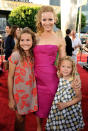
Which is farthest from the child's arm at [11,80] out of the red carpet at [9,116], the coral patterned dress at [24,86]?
the red carpet at [9,116]

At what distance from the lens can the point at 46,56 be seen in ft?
4.98

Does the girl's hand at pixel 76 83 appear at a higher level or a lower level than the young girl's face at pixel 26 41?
lower

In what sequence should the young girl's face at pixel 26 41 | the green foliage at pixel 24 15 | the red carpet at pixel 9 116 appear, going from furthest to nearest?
1. the green foliage at pixel 24 15
2. the red carpet at pixel 9 116
3. the young girl's face at pixel 26 41

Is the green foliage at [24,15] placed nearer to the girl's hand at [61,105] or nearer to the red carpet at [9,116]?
the red carpet at [9,116]

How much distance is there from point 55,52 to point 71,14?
6771 millimetres

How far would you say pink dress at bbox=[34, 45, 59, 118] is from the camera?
1.52m

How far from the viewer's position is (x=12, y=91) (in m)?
1.56

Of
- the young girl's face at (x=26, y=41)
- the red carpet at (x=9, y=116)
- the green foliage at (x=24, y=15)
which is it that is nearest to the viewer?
the young girl's face at (x=26, y=41)

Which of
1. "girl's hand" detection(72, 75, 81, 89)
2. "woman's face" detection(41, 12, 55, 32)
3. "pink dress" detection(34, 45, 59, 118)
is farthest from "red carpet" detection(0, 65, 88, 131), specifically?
"woman's face" detection(41, 12, 55, 32)

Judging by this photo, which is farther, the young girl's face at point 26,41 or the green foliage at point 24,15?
the green foliage at point 24,15

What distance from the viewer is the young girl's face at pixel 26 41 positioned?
1500 millimetres

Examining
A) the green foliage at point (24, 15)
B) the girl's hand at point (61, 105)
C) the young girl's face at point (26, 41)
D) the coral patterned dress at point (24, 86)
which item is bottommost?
the girl's hand at point (61, 105)

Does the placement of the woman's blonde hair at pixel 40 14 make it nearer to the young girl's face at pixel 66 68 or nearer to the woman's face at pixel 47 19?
the woman's face at pixel 47 19

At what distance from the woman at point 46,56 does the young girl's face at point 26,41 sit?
74mm
